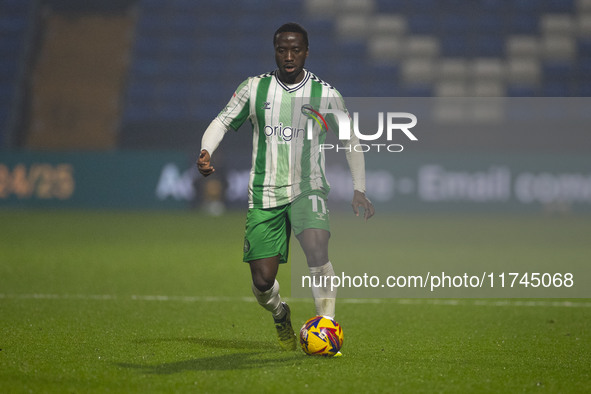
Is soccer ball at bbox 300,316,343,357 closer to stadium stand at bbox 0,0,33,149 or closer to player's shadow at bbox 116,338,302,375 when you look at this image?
player's shadow at bbox 116,338,302,375

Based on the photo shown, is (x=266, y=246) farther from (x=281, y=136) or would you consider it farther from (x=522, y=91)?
(x=522, y=91)

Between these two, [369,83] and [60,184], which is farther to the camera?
[369,83]

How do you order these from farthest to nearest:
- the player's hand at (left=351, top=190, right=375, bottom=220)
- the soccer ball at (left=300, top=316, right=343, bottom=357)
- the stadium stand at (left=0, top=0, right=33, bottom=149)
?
1. the stadium stand at (left=0, top=0, right=33, bottom=149)
2. the player's hand at (left=351, top=190, right=375, bottom=220)
3. the soccer ball at (left=300, top=316, right=343, bottom=357)

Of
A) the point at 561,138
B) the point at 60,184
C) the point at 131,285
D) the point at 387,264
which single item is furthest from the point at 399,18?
the point at 131,285

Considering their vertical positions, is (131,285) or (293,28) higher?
(293,28)

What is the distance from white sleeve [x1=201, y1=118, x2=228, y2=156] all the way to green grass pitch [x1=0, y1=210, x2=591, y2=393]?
1.20 metres

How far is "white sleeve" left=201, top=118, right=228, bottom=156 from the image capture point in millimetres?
5000

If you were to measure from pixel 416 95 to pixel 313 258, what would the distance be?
68.9ft

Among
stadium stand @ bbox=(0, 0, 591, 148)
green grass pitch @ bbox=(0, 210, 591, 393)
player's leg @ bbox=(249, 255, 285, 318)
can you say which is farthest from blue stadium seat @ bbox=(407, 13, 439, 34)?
player's leg @ bbox=(249, 255, 285, 318)

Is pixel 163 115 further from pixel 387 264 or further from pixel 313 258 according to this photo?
pixel 313 258

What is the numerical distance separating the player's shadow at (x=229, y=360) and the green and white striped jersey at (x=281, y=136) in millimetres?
871

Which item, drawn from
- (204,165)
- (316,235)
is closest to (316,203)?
(316,235)

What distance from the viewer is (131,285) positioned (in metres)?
→ 8.62

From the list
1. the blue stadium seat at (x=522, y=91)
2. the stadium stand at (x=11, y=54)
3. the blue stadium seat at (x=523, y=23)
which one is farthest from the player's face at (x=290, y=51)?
the blue stadium seat at (x=523, y=23)
